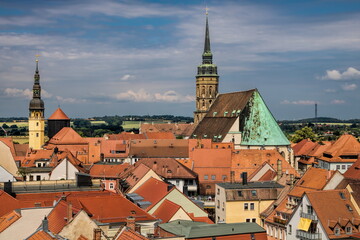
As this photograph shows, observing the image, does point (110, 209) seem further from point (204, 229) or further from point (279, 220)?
point (279, 220)

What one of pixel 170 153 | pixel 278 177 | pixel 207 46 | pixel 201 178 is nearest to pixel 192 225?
pixel 278 177

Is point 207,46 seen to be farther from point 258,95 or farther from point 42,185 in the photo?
point 42,185

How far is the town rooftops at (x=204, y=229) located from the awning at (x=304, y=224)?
562cm

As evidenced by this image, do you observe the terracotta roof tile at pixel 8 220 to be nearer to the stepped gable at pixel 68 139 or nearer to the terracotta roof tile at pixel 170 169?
the terracotta roof tile at pixel 170 169

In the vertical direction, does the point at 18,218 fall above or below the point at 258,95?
below

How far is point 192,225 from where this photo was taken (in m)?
50.0

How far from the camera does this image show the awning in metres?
53.1

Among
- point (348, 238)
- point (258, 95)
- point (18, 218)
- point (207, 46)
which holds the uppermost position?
point (207, 46)

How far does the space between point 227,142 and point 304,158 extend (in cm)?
1984

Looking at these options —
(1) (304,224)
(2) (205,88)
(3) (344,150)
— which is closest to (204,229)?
(1) (304,224)

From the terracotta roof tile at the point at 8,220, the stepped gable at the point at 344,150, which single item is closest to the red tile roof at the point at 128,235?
the terracotta roof tile at the point at 8,220

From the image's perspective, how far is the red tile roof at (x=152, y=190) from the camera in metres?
60.2

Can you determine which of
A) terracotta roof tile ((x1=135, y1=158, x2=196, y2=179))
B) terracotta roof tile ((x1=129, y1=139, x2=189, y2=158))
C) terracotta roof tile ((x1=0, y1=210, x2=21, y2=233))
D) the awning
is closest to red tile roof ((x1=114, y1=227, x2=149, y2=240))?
terracotta roof tile ((x1=0, y1=210, x2=21, y2=233))

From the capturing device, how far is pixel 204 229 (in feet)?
155
